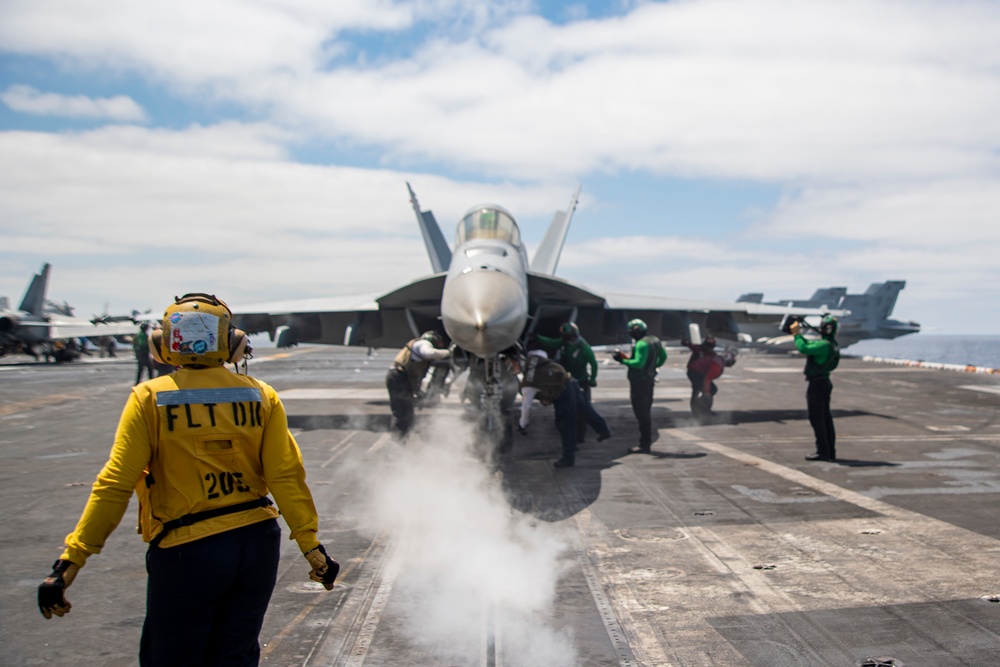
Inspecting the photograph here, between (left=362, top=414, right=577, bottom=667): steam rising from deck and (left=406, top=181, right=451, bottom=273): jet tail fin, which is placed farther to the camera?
(left=406, top=181, right=451, bottom=273): jet tail fin

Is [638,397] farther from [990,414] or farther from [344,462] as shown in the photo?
[990,414]

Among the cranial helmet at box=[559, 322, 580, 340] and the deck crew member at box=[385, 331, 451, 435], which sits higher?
the cranial helmet at box=[559, 322, 580, 340]

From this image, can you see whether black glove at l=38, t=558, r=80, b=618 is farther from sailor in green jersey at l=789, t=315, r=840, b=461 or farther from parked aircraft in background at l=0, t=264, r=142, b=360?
parked aircraft in background at l=0, t=264, r=142, b=360

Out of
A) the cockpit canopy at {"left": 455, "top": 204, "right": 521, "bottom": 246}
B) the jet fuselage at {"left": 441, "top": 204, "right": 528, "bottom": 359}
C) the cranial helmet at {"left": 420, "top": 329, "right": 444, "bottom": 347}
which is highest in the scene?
the cockpit canopy at {"left": 455, "top": 204, "right": 521, "bottom": 246}

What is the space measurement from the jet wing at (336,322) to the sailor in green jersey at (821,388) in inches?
267

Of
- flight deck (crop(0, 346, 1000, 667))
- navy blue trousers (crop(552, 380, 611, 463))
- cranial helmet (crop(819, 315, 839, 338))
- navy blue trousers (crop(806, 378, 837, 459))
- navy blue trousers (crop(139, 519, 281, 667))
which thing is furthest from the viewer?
cranial helmet (crop(819, 315, 839, 338))

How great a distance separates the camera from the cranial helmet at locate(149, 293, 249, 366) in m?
3.62

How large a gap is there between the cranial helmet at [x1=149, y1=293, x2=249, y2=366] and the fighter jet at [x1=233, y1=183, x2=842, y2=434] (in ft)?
19.3

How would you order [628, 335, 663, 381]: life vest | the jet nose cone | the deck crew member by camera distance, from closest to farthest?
1. the jet nose cone
2. [628, 335, 663, 381]: life vest
3. the deck crew member

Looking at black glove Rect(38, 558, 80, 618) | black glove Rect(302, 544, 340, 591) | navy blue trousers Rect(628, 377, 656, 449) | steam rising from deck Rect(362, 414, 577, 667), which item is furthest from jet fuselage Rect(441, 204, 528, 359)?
black glove Rect(38, 558, 80, 618)

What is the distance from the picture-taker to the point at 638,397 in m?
12.8

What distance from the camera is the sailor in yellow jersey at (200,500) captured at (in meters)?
3.38

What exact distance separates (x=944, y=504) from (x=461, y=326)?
229 inches

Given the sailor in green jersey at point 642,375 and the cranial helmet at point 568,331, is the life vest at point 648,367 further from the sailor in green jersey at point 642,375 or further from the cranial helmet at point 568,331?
the cranial helmet at point 568,331
